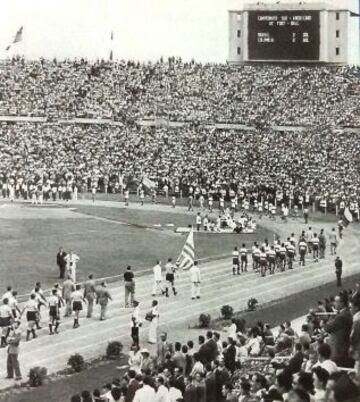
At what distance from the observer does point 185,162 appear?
144 ft

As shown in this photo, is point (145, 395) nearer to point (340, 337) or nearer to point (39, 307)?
point (340, 337)

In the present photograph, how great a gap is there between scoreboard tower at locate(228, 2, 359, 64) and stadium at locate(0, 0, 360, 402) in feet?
0.31

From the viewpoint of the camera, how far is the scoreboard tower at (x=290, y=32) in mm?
39781

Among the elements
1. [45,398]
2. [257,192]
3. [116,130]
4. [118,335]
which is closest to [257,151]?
[257,192]

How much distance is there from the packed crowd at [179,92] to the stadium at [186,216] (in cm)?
11

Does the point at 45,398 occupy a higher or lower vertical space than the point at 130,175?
lower

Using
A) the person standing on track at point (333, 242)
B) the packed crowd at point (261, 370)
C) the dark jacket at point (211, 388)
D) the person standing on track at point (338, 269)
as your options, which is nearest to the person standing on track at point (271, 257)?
the person standing on track at point (338, 269)

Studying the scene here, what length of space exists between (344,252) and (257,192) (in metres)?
11.0

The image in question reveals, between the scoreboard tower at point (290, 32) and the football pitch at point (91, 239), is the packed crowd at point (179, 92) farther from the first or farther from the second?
the football pitch at point (91, 239)

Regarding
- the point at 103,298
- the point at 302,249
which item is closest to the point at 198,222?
the point at 302,249

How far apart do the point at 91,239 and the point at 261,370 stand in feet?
62.2

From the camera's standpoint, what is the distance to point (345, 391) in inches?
248

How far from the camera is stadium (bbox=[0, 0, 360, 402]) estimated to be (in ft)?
42.3

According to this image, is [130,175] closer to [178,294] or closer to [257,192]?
[257,192]
